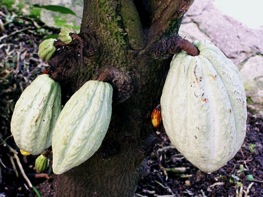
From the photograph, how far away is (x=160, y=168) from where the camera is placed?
1693 mm

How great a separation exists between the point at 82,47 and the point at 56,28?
1537 millimetres

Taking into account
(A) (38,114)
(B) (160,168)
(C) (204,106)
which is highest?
(C) (204,106)

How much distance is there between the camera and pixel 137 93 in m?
0.94

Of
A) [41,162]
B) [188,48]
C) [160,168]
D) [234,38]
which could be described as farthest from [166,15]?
[234,38]

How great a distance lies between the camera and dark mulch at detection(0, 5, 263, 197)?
1565 millimetres

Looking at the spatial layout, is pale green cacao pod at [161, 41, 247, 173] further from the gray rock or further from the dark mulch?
the gray rock

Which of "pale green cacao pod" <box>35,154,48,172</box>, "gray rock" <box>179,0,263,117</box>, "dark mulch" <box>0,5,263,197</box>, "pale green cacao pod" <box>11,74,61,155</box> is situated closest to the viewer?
"pale green cacao pod" <box>11,74,61,155</box>

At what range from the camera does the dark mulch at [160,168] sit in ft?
5.14

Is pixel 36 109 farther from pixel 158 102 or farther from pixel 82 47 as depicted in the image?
pixel 158 102

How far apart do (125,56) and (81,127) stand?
0.19m

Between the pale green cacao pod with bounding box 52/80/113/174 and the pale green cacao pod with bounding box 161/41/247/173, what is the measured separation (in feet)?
0.40

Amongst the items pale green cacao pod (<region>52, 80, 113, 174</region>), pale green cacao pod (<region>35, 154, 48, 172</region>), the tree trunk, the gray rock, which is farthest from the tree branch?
the gray rock

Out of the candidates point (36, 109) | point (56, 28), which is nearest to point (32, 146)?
point (36, 109)

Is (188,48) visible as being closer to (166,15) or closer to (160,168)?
(166,15)
